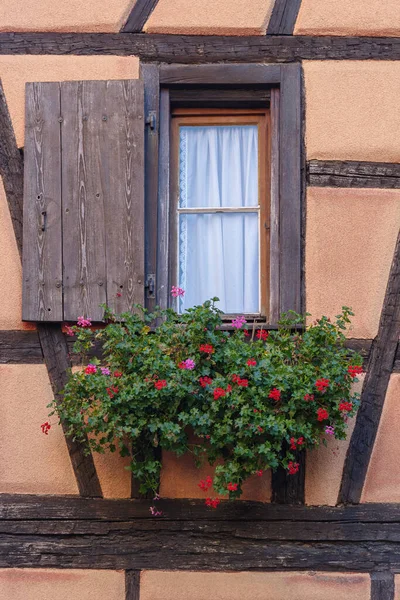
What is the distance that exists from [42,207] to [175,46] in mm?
1078

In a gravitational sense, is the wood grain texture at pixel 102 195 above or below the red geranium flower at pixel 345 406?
above

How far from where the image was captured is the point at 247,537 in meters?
4.12

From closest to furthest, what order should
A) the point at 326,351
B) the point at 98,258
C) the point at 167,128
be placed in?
the point at 326,351 < the point at 98,258 < the point at 167,128

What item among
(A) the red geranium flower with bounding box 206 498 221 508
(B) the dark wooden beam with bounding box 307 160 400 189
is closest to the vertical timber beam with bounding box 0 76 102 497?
(A) the red geranium flower with bounding box 206 498 221 508

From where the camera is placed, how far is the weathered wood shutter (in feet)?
14.0

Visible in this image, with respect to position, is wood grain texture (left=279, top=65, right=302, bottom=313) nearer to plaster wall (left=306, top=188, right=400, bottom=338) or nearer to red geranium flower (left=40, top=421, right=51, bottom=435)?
plaster wall (left=306, top=188, right=400, bottom=338)

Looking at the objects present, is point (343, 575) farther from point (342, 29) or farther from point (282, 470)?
point (342, 29)

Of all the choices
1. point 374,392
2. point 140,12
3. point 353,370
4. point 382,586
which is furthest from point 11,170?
point 382,586

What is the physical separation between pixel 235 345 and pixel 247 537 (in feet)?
2.93

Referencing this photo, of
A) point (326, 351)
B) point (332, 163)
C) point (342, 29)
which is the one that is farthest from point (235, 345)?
point (342, 29)

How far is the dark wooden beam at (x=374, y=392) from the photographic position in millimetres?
4191

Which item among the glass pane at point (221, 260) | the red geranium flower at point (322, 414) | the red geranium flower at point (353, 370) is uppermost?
the glass pane at point (221, 260)

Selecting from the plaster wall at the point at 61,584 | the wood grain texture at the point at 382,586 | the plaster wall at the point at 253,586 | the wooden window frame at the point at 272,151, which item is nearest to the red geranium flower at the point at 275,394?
the wooden window frame at the point at 272,151

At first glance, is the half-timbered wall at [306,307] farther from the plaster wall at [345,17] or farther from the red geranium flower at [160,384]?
the red geranium flower at [160,384]
